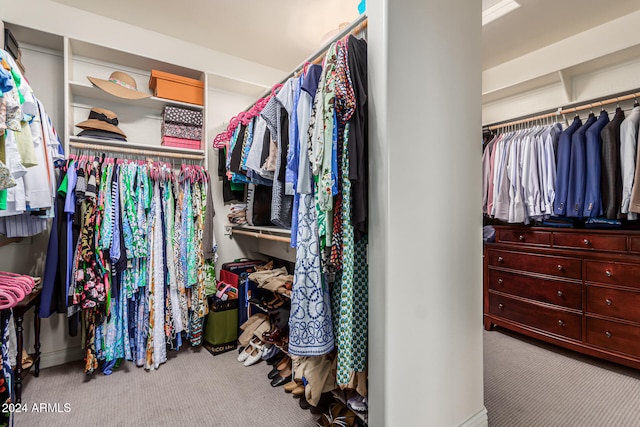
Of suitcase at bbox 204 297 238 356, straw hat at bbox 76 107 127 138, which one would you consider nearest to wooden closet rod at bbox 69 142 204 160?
straw hat at bbox 76 107 127 138

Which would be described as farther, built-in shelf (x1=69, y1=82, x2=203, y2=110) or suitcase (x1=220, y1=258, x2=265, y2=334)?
suitcase (x1=220, y1=258, x2=265, y2=334)

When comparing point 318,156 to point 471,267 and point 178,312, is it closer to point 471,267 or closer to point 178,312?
point 471,267

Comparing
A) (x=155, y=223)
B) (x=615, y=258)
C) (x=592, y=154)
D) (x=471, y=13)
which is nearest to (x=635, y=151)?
(x=592, y=154)

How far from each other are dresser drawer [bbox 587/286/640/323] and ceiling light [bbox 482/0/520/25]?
2.05 m

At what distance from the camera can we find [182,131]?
2.57 meters

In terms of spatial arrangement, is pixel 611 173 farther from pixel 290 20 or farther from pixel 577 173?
pixel 290 20

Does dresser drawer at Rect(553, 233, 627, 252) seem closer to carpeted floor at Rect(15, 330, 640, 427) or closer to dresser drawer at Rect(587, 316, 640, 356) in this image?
dresser drawer at Rect(587, 316, 640, 356)

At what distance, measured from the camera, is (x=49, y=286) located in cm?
188

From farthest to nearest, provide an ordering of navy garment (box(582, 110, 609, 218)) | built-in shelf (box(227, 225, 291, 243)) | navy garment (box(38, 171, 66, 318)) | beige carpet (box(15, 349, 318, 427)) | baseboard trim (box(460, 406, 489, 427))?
navy garment (box(582, 110, 609, 218))
built-in shelf (box(227, 225, 291, 243))
navy garment (box(38, 171, 66, 318))
beige carpet (box(15, 349, 318, 427))
baseboard trim (box(460, 406, 489, 427))

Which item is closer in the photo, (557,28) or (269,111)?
(269,111)

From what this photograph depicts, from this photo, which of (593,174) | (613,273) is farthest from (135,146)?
(613,273)

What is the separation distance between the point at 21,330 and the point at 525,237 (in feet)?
11.3

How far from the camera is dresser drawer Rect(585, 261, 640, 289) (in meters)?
2.00

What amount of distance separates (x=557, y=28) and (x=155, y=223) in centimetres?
344
